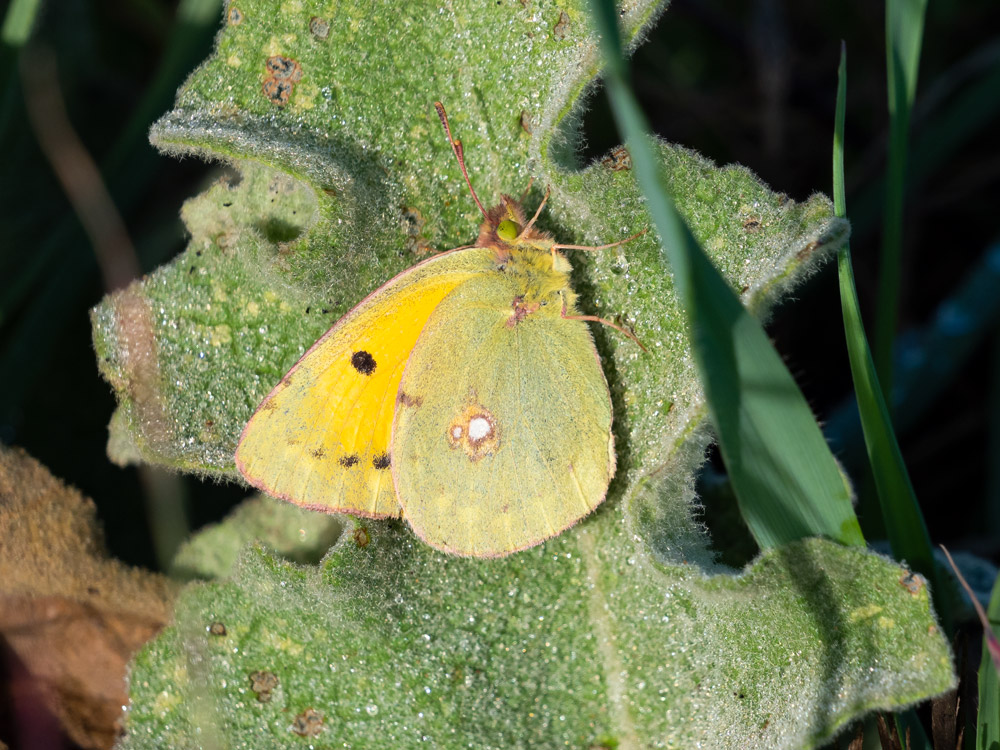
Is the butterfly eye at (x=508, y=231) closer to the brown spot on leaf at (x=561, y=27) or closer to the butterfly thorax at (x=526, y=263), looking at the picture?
the butterfly thorax at (x=526, y=263)

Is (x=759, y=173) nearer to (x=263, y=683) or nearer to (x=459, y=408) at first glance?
(x=459, y=408)

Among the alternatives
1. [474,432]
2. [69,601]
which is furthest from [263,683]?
[474,432]

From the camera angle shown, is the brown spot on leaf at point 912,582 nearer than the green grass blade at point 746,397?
No

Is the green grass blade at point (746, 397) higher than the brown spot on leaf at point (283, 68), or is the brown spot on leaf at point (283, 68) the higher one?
the brown spot on leaf at point (283, 68)

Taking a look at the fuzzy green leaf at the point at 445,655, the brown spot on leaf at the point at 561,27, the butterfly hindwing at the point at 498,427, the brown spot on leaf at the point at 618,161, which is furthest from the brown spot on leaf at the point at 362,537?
the brown spot on leaf at the point at 561,27

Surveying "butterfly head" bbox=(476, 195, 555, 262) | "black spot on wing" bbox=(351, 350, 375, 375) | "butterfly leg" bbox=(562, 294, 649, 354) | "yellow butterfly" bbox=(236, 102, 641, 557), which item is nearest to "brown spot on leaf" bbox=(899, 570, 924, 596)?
"yellow butterfly" bbox=(236, 102, 641, 557)

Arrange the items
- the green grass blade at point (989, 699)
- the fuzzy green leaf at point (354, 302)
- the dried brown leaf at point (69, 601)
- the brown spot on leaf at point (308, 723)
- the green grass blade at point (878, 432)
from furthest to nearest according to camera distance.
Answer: the dried brown leaf at point (69, 601) → the brown spot on leaf at point (308, 723) → the fuzzy green leaf at point (354, 302) → the green grass blade at point (878, 432) → the green grass blade at point (989, 699)

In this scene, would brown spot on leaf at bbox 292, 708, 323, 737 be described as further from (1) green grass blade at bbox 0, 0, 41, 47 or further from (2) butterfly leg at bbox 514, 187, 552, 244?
(1) green grass blade at bbox 0, 0, 41, 47
